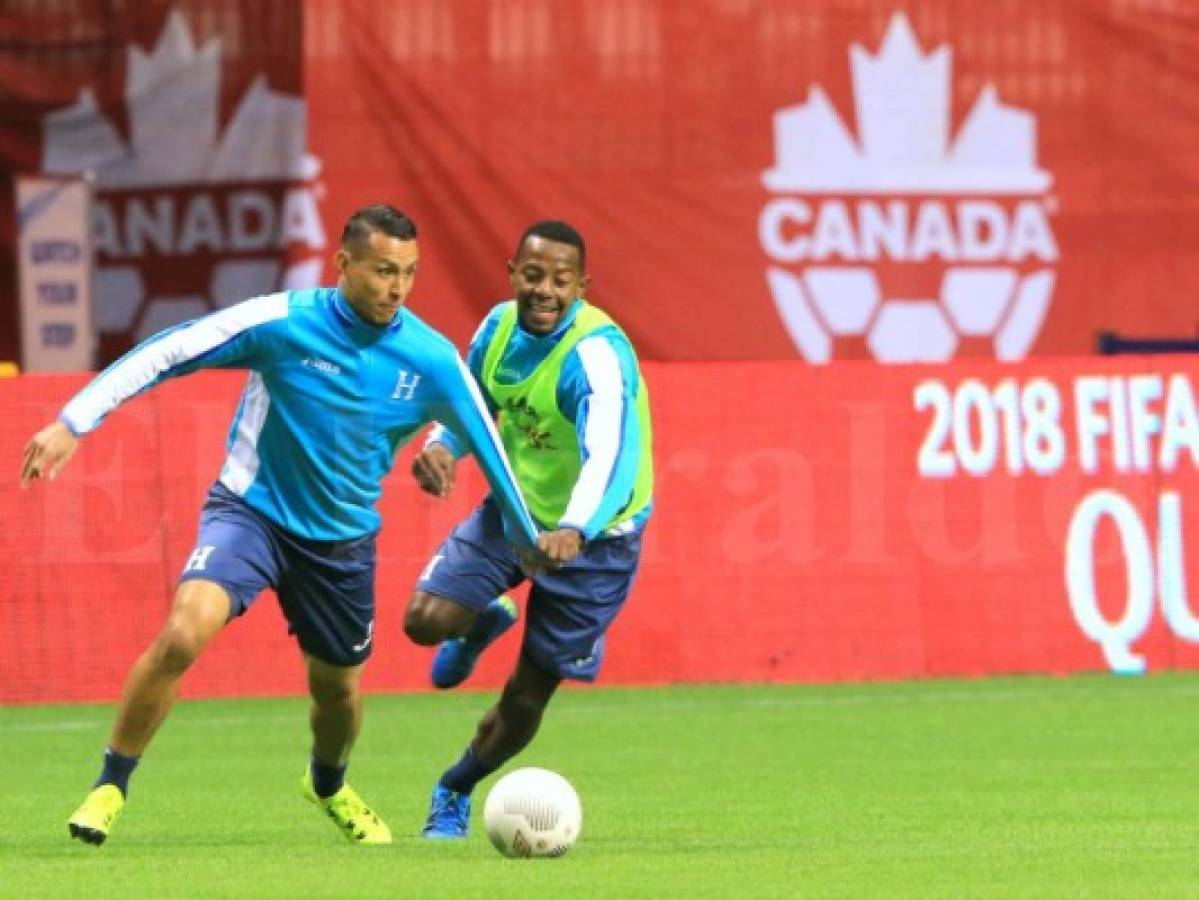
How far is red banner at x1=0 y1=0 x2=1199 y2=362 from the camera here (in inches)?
906

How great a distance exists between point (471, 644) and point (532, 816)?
7.30 feet

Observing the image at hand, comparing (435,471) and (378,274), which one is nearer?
(378,274)

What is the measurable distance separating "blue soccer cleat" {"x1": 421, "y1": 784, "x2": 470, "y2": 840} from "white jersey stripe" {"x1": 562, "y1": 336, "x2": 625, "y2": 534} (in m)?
1.09

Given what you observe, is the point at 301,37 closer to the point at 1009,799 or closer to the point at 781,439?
the point at 781,439

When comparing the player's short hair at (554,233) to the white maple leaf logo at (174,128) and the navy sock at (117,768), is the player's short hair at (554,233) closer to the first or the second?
the navy sock at (117,768)

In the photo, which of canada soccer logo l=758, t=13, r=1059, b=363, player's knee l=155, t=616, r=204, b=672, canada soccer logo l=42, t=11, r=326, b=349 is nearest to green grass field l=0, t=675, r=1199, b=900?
player's knee l=155, t=616, r=204, b=672

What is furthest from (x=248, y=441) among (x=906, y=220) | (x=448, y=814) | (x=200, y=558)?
(x=906, y=220)

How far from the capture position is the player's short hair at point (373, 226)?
11.2 metres

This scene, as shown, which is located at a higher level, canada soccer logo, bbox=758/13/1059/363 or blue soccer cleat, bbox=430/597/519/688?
blue soccer cleat, bbox=430/597/519/688

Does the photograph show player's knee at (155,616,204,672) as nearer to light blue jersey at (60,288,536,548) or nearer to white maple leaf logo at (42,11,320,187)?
light blue jersey at (60,288,536,548)

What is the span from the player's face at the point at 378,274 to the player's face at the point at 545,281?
63cm

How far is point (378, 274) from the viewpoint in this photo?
1131 cm

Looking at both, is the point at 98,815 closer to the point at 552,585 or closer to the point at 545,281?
the point at 552,585

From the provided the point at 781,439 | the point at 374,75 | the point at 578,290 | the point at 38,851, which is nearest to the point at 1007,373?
the point at 781,439
